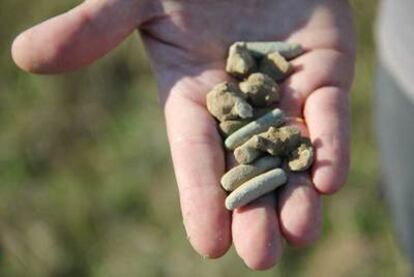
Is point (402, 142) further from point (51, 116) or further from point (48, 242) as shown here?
point (51, 116)

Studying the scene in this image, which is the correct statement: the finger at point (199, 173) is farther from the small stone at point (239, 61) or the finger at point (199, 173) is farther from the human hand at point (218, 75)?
the small stone at point (239, 61)

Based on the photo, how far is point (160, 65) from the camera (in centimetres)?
151

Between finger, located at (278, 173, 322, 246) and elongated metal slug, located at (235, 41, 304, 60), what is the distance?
1.05ft

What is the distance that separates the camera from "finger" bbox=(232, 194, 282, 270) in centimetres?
121

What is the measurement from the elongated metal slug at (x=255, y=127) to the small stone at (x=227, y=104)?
3 centimetres

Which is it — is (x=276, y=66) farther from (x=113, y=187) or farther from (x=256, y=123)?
(x=113, y=187)

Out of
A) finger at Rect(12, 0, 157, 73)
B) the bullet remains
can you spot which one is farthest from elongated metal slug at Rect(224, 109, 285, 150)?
finger at Rect(12, 0, 157, 73)

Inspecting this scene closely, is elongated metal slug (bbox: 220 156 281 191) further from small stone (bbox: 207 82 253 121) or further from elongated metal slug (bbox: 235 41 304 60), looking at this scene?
elongated metal slug (bbox: 235 41 304 60)

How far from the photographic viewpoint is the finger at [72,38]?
140cm

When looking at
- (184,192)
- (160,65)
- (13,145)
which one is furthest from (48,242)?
(184,192)

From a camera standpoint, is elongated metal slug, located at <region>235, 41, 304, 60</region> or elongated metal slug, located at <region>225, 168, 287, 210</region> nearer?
elongated metal slug, located at <region>225, 168, 287, 210</region>

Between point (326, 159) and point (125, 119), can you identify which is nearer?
point (326, 159)

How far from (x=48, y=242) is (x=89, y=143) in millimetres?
365

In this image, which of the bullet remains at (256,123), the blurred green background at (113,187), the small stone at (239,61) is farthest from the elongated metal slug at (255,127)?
the blurred green background at (113,187)
